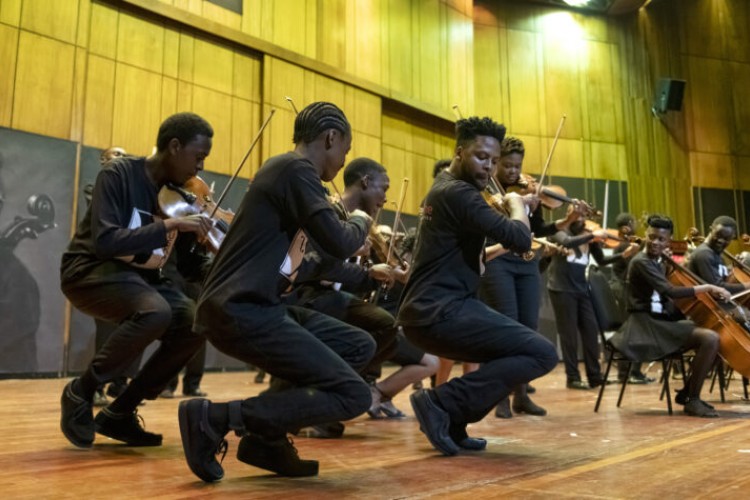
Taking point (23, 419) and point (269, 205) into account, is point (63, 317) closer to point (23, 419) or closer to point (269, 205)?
point (23, 419)

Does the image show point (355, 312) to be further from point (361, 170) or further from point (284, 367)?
point (284, 367)

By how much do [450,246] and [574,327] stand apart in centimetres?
396

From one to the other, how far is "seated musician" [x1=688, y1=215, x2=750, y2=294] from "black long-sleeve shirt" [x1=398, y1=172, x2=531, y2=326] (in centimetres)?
287

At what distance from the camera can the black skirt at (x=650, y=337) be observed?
165 inches

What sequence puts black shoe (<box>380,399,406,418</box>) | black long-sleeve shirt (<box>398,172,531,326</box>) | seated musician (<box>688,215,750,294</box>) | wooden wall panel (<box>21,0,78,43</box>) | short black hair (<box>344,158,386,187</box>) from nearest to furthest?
black long-sleeve shirt (<box>398,172,531,326</box>) → short black hair (<box>344,158,386,187</box>) → black shoe (<box>380,399,406,418</box>) → seated musician (<box>688,215,750,294</box>) → wooden wall panel (<box>21,0,78,43</box>)


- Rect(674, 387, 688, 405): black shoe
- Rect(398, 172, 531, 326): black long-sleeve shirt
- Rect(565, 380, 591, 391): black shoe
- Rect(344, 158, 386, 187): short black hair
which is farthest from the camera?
Rect(565, 380, 591, 391): black shoe

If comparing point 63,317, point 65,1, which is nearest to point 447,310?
point 63,317

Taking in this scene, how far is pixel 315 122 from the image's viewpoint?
2.40 meters

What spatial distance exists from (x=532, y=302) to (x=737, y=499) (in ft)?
7.72

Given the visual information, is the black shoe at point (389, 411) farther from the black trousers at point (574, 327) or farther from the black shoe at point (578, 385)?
the black trousers at point (574, 327)

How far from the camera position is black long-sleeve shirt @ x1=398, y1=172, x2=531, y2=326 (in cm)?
284

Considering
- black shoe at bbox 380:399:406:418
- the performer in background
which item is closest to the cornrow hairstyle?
black shoe at bbox 380:399:406:418

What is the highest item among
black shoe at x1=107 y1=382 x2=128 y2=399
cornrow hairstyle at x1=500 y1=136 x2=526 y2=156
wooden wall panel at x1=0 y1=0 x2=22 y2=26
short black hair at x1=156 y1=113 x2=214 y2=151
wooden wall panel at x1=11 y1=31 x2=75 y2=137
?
wooden wall panel at x1=0 y1=0 x2=22 y2=26

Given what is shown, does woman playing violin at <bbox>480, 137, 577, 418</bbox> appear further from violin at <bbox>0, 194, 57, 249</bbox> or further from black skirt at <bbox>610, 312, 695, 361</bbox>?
violin at <bbox>0, 194, 57, 249</bbox>
